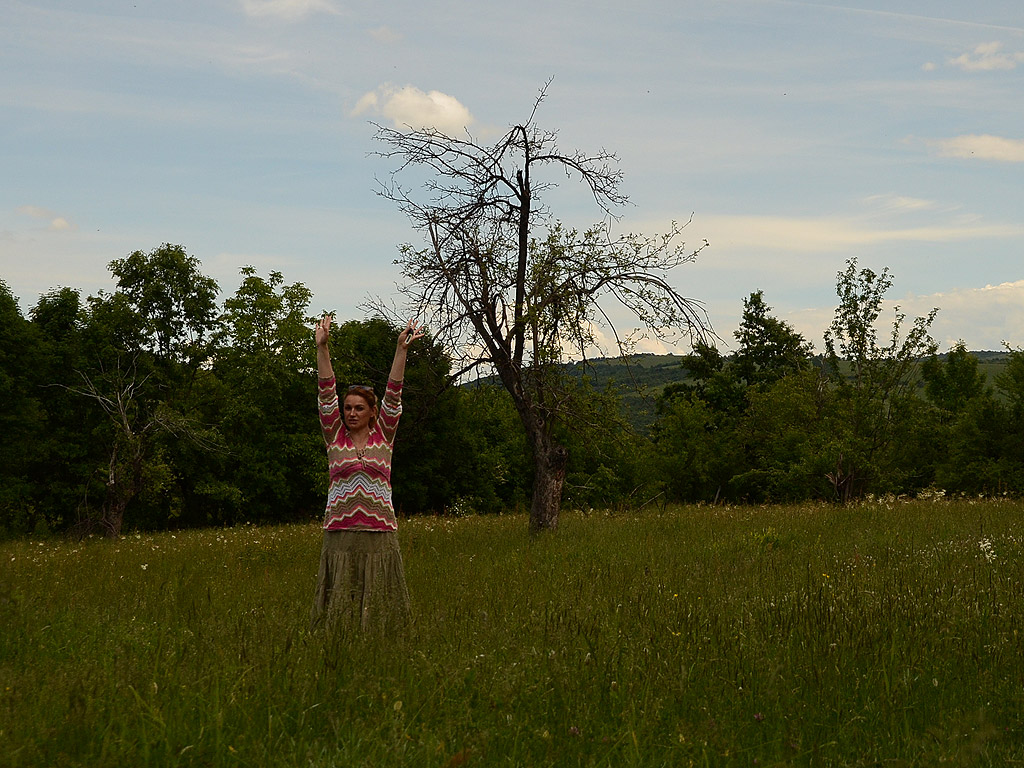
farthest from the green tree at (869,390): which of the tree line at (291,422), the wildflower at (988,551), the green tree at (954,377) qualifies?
the green tree at (954,377)

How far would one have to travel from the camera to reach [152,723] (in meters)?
3.68

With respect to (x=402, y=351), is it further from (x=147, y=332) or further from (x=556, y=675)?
(x=147, y=332)

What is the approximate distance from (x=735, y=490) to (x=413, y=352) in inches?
1747

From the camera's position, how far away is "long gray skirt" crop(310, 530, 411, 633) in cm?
604

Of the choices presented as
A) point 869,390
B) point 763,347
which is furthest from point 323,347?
point 763,347

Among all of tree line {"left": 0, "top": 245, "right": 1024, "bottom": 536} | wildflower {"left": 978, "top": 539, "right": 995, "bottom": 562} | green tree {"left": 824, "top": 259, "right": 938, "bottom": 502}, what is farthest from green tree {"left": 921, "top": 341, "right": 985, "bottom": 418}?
wildflower {"left": 978, "top": 539, "right": 995, "bottom": 562}

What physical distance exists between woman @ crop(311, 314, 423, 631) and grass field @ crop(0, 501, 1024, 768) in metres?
0.40

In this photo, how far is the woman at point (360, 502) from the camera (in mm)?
6141

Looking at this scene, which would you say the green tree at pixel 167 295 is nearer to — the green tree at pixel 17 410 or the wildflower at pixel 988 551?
the green tree at pixel 17 410

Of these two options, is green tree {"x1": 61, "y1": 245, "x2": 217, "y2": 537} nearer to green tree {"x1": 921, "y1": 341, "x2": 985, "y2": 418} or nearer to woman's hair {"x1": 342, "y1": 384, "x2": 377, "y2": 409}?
woman's hair {"x1": 342, "y1": 384, "x2": 377, "y2": 409}

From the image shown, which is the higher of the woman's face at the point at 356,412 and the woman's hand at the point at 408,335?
the woman's hand at the point at 408,335

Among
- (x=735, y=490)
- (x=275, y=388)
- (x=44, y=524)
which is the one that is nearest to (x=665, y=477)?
(x=735, y=490)

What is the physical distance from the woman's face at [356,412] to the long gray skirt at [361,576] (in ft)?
2.45

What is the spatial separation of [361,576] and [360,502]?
517mm
